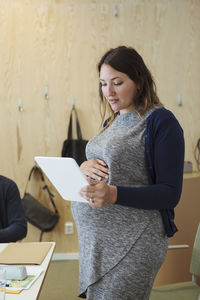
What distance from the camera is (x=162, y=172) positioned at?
127cm

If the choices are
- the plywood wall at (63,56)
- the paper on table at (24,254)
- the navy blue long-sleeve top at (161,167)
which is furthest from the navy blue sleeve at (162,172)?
the plywood wall at (63,56)

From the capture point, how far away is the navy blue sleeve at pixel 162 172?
1.22 m

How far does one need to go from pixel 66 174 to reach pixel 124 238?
290 mm

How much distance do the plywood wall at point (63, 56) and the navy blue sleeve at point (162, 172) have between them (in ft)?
8.59

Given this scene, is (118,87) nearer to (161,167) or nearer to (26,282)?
(161,167)

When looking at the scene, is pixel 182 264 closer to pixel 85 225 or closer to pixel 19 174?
pixel 85 225

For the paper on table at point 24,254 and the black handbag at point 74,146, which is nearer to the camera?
the paper on table at point 24,254

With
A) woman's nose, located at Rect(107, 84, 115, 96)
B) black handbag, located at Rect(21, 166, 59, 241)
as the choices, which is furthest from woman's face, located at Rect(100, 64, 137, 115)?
black handbag, located at Rect(21, 166, 59, 241)

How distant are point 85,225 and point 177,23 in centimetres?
304

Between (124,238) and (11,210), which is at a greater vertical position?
(124,238)

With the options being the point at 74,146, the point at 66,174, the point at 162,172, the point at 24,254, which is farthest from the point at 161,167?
the point at 74,146

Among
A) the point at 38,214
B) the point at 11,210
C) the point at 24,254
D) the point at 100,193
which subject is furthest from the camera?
the point at 38,214

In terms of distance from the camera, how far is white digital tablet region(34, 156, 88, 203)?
120 centimetres

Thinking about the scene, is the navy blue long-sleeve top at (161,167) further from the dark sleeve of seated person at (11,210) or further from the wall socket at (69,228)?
the wall socket at (69,228)
